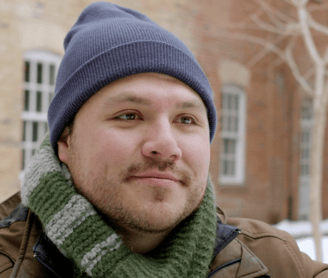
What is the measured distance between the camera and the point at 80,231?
1.53 m

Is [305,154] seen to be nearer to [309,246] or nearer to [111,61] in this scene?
[309,246]

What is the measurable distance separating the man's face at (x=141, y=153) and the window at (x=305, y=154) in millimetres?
8742

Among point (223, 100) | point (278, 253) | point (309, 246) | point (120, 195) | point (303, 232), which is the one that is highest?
point (120, 195)

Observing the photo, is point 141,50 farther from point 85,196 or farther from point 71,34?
point 85,196

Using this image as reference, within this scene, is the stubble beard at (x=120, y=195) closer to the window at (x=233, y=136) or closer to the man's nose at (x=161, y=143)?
the man's nose at (x=161, y=143)

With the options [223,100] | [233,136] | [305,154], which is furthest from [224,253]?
[305,154]

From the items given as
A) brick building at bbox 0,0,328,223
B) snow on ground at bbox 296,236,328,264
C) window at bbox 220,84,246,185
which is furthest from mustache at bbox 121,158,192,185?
window at bbox 220,84,246,185

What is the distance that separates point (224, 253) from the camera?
1688mm

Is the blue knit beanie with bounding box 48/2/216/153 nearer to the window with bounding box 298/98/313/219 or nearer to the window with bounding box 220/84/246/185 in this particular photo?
the window with bounding box 220/84/246/185

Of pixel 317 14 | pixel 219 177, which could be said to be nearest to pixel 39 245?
pixel 219 177

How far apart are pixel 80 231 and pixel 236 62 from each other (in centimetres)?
712

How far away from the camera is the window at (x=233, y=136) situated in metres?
8.37

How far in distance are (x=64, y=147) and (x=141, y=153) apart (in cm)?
48

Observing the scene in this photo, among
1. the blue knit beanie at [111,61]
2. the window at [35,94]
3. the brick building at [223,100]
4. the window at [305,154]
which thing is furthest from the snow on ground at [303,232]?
the blue knit beanie at [111,61]
